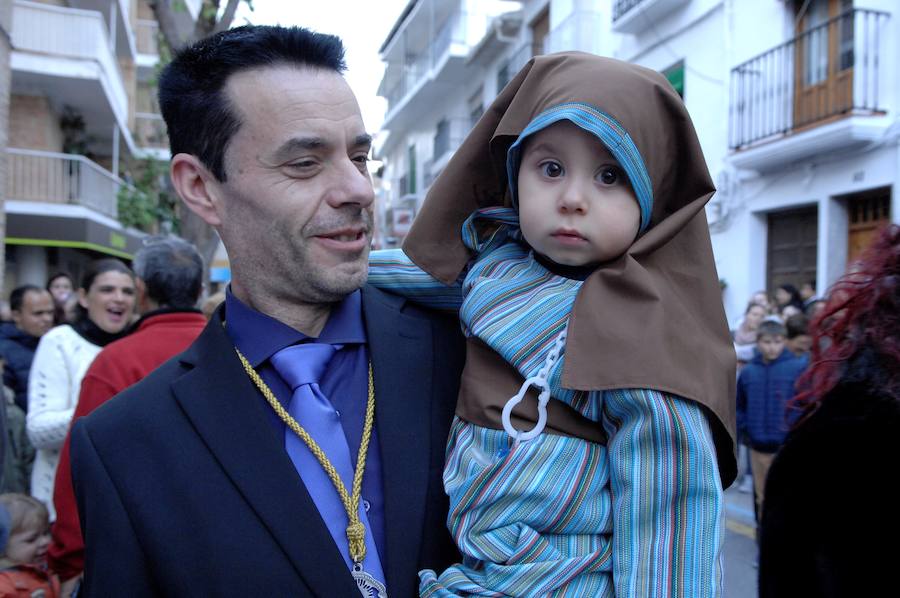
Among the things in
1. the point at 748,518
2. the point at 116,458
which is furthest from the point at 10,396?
the point at 748,518

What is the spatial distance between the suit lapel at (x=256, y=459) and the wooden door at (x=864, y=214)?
986 centimetres

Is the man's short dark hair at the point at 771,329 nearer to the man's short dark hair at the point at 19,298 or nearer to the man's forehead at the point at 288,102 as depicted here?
the man's forehead at the point at 288,102

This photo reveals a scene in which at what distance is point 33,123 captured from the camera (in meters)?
15.9

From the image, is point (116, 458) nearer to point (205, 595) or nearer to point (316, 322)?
point (205, 595)

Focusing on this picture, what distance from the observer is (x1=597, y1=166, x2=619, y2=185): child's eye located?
5.05ft

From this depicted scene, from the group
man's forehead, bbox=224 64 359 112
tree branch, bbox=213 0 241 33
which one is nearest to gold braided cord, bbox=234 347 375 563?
man's forehead, bbox=224 64 359 112

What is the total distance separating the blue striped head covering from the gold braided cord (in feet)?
2.23

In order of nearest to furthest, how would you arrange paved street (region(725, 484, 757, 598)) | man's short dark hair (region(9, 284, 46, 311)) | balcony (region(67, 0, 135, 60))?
paved street (region(725, 484, 757, 598)) → man's short dark hair (region(9, 284, 46, 311)) → balcony (region(67, 0, 135, 60))

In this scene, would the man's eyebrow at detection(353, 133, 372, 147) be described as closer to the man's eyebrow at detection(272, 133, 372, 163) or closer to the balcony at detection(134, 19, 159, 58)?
the man's eyebrow at detection(272, 133, 372, 163)

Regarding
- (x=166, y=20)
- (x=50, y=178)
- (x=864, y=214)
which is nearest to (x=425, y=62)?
(x=50, y=178)

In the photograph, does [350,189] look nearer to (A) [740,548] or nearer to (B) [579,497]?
(B) [579,497]

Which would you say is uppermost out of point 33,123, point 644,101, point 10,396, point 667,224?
point 33,123

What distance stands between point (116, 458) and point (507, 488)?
0.78 meters

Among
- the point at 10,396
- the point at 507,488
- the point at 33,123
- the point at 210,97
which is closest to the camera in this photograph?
the point at 507,488
